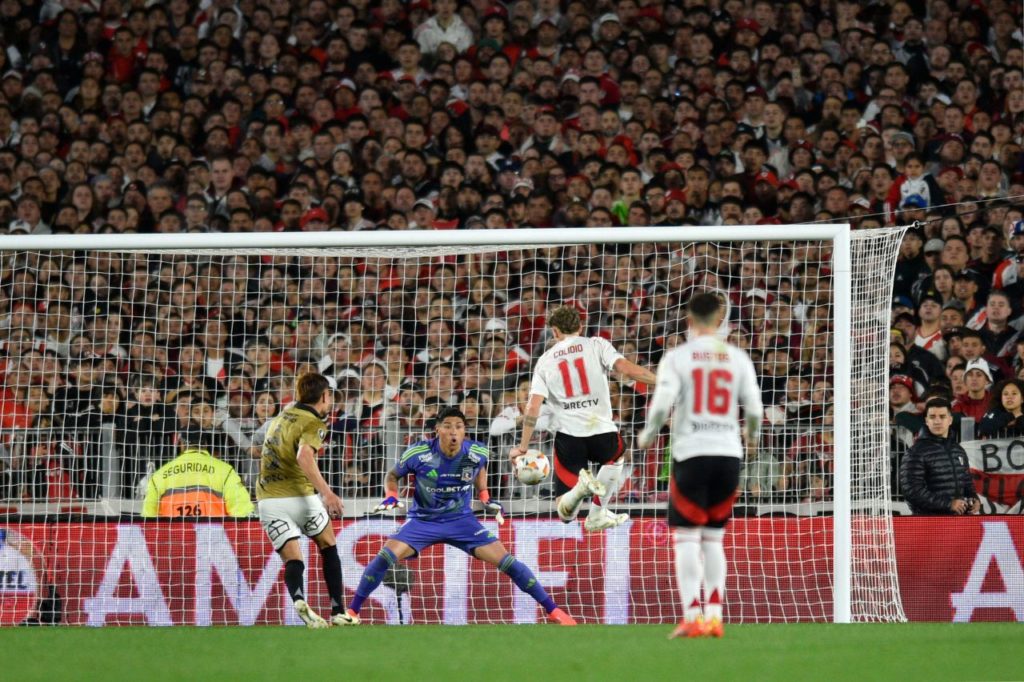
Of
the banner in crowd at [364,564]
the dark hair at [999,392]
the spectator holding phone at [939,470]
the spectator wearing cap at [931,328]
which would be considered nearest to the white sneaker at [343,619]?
the banner in crowd at [364,564]

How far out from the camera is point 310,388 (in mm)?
9227

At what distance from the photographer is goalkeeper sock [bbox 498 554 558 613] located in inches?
→ 379

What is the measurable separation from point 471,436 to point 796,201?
4.05 metres

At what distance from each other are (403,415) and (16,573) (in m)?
3.26

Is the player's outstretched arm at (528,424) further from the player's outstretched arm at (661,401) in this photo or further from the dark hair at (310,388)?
the player's outstretched arm at (661,401)

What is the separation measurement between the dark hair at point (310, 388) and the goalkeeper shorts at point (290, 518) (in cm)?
69

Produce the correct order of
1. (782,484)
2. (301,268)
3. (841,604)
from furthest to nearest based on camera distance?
(301,268) < (782,484) < (841,604)

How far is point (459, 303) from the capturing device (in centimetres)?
1159

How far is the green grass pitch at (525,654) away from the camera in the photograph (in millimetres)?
6008

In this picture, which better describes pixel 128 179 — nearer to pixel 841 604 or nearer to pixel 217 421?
pixel 217 421

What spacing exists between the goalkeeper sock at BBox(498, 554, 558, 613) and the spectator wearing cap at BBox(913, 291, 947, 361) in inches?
159

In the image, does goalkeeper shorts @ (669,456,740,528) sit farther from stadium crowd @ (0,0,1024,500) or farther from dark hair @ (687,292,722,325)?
stadium crowd @ (0,0,1024,500)

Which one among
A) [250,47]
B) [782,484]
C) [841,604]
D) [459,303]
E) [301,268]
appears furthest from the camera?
[250,47]

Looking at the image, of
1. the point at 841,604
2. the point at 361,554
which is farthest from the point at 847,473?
the point at 361,554
